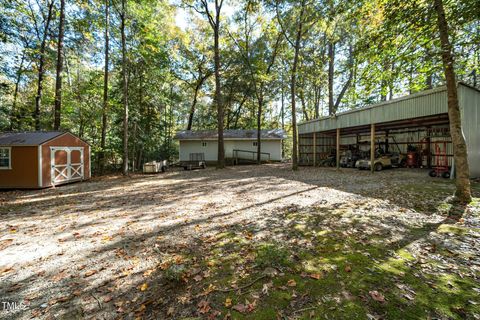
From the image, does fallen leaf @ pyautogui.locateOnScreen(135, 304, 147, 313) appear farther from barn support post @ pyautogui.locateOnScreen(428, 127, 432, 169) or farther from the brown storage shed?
barn support post @ pyautogui.locateOnScreen(428, 127, 432, 169)

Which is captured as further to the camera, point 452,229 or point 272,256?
point 452,229

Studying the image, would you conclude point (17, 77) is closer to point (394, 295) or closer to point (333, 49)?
Answer: point (394, 295)

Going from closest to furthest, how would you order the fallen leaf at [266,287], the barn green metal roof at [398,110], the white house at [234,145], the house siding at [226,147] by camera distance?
the fallen leaf at [266,287] → the barn green metal roof at [398,110] → the white house at [234,145] → the house siding at [226,147]

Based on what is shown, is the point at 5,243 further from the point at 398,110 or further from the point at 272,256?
the point at 398,110

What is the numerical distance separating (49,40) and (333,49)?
26.2 metres

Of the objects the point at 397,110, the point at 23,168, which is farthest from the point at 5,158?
the point at 397,110

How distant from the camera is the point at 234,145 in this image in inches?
900

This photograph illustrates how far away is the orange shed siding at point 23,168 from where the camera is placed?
382 inches

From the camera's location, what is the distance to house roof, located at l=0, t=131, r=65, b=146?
973 centimetres

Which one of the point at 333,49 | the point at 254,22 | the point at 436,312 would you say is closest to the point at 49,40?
the point at 254,22

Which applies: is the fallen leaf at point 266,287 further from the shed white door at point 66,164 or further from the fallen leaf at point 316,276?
the shed white door at point 66,164

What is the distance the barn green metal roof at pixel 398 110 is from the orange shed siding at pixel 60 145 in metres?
17.2

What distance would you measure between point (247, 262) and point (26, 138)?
13530 millimetres

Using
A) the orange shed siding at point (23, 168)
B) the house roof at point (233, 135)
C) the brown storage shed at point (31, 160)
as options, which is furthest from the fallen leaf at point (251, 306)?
the house roof at point (233, 135)
